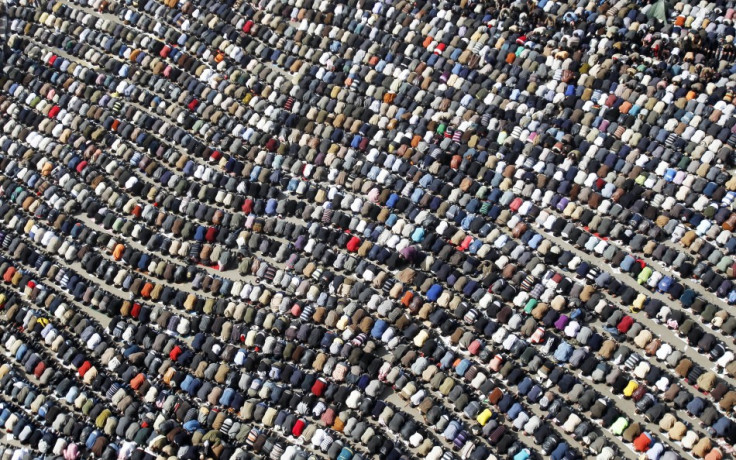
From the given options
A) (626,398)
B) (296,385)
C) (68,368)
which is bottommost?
(68,368)

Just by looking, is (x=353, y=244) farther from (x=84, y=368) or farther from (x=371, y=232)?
(x=84, y=368)

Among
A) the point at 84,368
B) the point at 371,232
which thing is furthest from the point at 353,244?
the point at 84,368

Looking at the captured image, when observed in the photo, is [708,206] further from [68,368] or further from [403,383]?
[68,368]

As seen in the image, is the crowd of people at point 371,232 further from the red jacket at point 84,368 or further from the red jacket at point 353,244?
the red jacket at point 84,368

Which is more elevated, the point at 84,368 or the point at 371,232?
the point at 371,232

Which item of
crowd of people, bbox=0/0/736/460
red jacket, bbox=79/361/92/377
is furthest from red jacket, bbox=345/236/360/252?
red jacket, bbox=79/361/92/377

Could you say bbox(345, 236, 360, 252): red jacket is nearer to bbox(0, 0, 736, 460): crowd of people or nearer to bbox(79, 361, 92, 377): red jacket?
bbox(0, 0, 736, 460): crowd of people

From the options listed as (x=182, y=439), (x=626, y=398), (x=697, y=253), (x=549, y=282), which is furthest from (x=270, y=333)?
(x=697, y=253)

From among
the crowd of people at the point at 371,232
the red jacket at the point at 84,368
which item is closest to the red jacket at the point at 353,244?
the crowd of people at the point at 371,232

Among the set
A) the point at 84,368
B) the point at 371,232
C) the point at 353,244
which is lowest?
the point at 84,368
